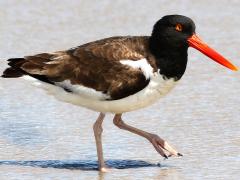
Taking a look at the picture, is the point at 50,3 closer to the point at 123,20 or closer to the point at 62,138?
the point at 123,20

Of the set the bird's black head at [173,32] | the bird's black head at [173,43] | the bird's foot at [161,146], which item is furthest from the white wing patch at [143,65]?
the bird's foot at [161,146]

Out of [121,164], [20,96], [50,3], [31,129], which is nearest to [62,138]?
[31,129]

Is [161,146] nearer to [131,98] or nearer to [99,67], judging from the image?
[131,98]

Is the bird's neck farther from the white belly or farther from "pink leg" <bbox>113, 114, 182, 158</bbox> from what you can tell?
"pink leg" <bbox>113, 114, 182, 158</bbox>

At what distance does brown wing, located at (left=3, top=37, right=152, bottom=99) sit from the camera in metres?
6.89

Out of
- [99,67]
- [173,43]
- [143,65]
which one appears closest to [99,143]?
[99,67]

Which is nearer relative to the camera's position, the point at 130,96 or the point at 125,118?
the point at 130,96

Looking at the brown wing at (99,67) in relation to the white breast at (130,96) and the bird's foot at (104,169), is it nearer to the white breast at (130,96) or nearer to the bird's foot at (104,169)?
the white breast at (130,96)

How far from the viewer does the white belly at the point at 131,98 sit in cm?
687

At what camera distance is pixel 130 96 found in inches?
272

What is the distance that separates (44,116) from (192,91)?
5.63ft

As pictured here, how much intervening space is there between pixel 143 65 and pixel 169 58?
26 cm

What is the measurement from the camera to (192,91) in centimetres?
894

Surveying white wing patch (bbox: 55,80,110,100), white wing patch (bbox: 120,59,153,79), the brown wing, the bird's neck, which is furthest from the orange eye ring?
white wing patch (bbox: 55,80,110,100)
